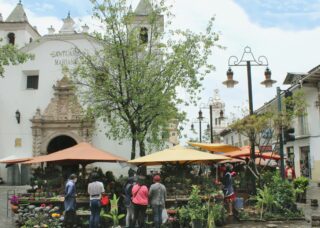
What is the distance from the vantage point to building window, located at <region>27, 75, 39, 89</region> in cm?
2909

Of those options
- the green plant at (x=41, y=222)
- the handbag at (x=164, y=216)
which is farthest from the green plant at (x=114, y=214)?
the handbag at (x=164, y=216)

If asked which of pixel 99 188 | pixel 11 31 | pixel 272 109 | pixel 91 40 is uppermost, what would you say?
pixel 11 31

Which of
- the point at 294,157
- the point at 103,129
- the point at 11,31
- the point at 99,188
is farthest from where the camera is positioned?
the point at 11,31

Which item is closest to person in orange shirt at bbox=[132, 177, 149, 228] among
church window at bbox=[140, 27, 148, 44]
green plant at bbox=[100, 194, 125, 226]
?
green plant at bbox=[100, 194, 125, 226]

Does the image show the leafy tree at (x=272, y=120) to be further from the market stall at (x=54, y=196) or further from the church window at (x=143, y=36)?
the church window at (x=143, y=36)

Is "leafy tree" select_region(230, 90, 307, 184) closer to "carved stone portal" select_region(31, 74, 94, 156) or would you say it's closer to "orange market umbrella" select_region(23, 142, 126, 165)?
"orange market umbrella" select_region(23, 142, 126, 165)

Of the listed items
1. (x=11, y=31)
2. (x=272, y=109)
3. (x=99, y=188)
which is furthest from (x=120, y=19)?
(x=11, y=31)

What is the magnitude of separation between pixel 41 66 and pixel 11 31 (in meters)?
6.10

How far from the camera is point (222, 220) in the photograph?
465 inches

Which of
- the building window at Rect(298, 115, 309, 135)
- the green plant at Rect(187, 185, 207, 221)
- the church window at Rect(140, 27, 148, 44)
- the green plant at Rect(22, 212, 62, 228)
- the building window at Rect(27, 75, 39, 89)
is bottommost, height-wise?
the green plant at Rect(22, 212, 62, 228)

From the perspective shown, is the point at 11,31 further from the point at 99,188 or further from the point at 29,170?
the point at 99,188

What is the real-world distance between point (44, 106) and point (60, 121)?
1.59 meters

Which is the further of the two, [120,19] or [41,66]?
[41,66]

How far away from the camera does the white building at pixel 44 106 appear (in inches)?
1093
